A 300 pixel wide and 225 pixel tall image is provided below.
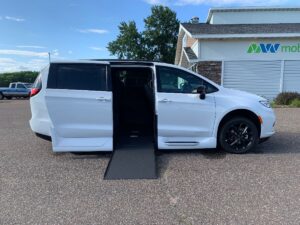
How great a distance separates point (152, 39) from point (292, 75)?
36.8 meters

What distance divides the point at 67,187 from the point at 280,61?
16785 millimetres

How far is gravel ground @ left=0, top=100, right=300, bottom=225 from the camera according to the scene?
3.73 m

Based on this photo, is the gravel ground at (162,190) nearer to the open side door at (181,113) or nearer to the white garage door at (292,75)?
the open side door at (181,113)

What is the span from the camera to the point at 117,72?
23.5 ft

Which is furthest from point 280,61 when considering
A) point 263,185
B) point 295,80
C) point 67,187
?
point 67,187

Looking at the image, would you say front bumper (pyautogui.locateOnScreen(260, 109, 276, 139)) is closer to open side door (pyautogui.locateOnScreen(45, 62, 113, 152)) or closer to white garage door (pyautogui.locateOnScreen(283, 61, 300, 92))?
open side door (pyautogui.locateOnScreen(45, 62, 113, 152))

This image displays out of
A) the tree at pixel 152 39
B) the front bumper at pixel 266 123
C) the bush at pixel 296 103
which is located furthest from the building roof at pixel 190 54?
the tree at pixel 152 39

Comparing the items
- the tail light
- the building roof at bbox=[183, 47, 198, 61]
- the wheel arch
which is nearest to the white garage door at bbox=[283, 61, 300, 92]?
the building roof at bbox=[183, 47, 198, 61]

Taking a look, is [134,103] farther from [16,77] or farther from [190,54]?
[16,77]

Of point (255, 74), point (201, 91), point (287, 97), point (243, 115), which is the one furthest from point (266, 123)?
point (255, 74)

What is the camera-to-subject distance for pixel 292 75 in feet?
59.9

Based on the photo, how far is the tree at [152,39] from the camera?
50228mm

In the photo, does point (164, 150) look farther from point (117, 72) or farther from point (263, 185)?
point (263, 185)

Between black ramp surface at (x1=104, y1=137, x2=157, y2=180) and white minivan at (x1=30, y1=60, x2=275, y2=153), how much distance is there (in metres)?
0.24
